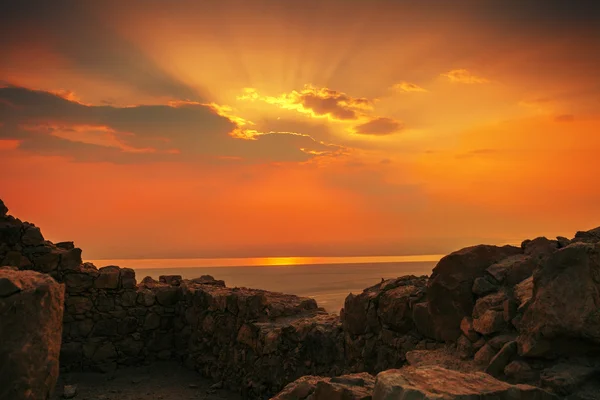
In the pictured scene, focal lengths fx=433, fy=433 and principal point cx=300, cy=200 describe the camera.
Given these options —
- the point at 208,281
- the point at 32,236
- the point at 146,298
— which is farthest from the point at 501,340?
the point at 32,236

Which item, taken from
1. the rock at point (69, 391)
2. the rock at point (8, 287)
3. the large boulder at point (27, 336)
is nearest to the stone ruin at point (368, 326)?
the rock at point (69, 391)

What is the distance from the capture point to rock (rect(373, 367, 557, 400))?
2931mm

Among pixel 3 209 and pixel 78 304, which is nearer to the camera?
pixel 3 209

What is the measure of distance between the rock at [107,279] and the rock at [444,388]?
9.37 metres

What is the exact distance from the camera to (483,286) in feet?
16.5

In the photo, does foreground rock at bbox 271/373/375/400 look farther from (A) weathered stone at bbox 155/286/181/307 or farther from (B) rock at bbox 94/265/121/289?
(B) rock at bbox 94/265/121/289

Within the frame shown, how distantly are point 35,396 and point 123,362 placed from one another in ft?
23.0

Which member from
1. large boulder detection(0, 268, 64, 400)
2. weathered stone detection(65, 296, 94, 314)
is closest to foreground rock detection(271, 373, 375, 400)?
large boulder detection(0, 268, 64, 400)

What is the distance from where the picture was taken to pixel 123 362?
35.3 ft

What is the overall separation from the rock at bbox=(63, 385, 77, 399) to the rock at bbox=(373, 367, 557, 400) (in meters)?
8.05

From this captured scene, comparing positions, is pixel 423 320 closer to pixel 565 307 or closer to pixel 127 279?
pixel 565 307

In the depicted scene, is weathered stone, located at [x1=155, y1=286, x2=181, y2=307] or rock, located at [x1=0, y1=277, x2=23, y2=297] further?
weathered stone, located at [x1=155, y1=286, x2=181, y2=307]

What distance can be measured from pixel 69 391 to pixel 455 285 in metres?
8.06

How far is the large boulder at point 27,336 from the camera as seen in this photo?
163 inches
